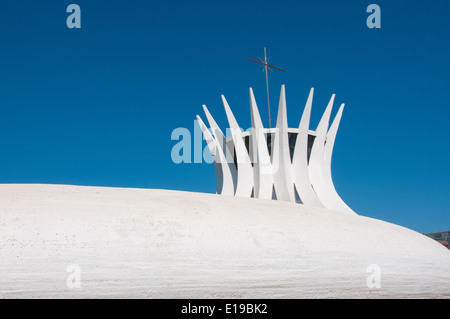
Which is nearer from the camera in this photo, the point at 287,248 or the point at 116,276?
the point at 116,276

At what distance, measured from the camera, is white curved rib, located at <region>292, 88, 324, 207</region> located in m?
19.8

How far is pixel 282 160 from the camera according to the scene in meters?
19.8

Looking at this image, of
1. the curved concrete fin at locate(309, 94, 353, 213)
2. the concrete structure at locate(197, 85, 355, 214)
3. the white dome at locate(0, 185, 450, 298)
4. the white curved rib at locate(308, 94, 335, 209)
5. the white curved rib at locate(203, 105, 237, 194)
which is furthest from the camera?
the white curved rib at locate(203, 105, 237, 194)

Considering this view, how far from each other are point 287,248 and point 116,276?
320 centimetres

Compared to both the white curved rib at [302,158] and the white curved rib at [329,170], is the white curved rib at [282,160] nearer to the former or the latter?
the white curved rib at [302,158]

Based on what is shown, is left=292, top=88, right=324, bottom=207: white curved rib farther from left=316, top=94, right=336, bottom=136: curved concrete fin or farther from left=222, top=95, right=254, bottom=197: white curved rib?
left=222, top=95, right=254, bottom=197: white curved rib

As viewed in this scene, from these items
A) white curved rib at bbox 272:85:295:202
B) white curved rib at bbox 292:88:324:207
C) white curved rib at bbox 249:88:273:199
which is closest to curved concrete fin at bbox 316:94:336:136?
white curved rib at bbox 292:88:324:207

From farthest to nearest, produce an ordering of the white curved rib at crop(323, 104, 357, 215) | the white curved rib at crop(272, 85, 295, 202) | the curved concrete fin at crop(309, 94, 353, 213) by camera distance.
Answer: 1. the curved concrete fin at crop(309, 94, 353, 213)
2. the white curved rib at crop(272, 85, 295, 202)
3. the white curved rib at crop(323, 104, 357, 215)

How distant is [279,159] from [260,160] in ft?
2.97

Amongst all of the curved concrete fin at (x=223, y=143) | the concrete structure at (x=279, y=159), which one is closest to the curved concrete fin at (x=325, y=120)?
the concrete structure at (x=279, y=159)
